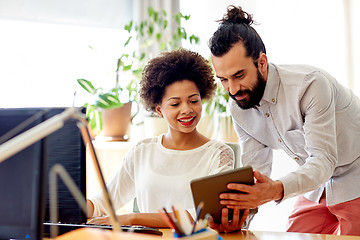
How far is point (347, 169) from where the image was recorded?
204 cm

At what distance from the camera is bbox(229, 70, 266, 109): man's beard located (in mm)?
1877

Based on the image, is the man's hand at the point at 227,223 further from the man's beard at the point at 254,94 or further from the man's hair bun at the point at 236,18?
the man's hair bun at the point at 236,18

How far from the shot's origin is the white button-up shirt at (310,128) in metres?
1.79

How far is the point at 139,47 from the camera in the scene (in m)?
3.54

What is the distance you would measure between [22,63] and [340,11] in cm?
240

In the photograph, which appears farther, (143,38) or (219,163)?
(143,38)

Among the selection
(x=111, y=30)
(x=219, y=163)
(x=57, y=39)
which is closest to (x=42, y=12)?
(x=57, y=39)

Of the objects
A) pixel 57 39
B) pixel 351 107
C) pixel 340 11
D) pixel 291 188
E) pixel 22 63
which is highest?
pixel 340 11

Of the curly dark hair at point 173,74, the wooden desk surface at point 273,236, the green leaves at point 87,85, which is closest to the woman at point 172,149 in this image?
the curly dark hair at point 173,74

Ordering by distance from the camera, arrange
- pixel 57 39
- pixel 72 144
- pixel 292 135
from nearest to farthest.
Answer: pixel 72 144 < pixel 292 135 < pixel 57 39

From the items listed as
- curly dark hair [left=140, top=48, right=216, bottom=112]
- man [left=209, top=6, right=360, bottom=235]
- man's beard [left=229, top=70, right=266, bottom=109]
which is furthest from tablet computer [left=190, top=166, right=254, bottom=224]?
curly dark hair [left=140, top=48, right=216, bottom=112]

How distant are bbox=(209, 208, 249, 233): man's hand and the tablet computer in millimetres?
25

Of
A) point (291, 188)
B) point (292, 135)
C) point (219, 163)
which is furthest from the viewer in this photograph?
point (292, 135)

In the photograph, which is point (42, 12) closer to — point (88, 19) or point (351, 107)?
point (88, 19)
